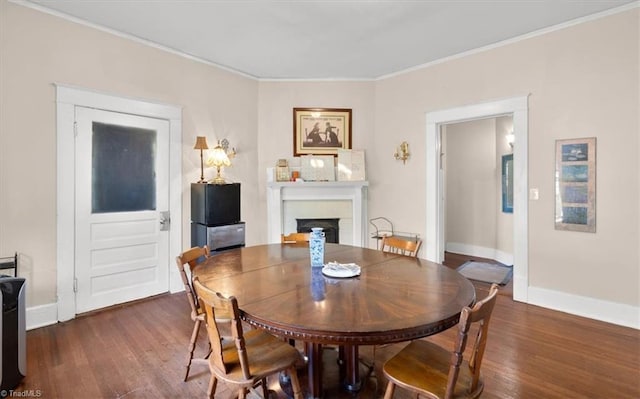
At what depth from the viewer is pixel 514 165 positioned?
3.72 metres

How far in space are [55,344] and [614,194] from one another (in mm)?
5026

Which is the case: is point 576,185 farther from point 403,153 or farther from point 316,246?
point 316,246

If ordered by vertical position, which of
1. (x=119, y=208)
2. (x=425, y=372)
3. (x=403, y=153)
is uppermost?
(x=403, y=153)

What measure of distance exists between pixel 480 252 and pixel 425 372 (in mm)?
4967

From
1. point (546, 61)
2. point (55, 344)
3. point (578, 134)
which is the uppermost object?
point (546, 61)

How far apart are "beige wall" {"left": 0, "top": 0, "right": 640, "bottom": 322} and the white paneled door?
0.81ft

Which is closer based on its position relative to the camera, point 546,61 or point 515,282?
point 546,61

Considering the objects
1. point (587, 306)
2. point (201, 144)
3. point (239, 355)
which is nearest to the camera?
point (239, 355)

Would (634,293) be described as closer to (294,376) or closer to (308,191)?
(294,376)

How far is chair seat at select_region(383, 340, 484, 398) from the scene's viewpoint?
4.57ft

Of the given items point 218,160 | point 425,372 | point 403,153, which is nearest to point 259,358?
point 425,372

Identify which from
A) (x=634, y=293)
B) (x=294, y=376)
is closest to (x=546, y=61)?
(x=634, y=293)

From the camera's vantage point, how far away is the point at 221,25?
3.29m

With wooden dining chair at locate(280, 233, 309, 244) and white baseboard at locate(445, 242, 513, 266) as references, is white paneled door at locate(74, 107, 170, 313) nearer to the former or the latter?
wooden dining chair at locate(280, 233, 309, 244)
